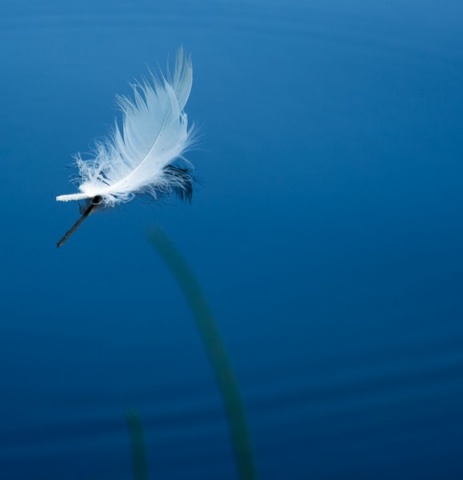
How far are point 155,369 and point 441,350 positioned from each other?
31 cm

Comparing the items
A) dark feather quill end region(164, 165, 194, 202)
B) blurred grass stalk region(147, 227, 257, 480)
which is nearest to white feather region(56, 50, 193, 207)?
dark feather quill end region(164, 165, 194, 202)

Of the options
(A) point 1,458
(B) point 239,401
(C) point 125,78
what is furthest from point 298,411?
(C) point 125,78

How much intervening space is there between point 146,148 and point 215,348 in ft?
1.18

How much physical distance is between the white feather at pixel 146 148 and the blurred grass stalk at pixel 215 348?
Result: 0.11 meters

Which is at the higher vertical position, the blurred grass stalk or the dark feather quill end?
the dark feather quill end

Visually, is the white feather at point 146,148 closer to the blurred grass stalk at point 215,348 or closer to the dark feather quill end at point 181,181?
the dark feather quill end at point 181,181

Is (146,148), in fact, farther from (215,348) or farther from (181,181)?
(215,348)

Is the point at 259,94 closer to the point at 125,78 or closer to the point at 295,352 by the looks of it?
the point at 125,78

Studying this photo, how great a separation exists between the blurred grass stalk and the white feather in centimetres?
11

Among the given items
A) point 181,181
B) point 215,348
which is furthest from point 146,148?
point 215,348

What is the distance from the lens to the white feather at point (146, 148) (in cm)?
103

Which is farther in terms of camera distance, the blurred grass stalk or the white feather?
the white feather

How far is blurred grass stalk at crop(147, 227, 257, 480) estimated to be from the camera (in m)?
0.75

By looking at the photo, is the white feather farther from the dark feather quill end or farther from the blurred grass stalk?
the blurred grass stalk
